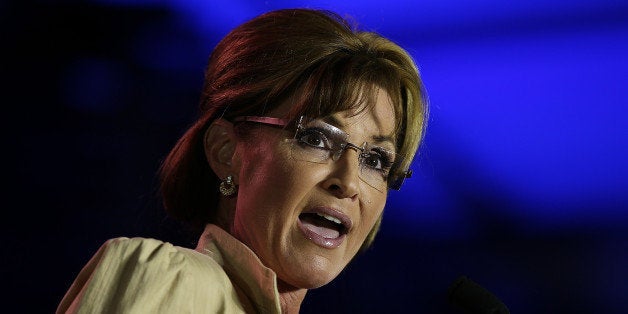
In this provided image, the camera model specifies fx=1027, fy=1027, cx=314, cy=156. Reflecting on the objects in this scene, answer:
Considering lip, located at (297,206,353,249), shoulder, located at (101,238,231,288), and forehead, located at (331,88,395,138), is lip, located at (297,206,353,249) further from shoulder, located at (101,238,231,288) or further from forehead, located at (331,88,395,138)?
shoulder, located at (101,238,231,288)

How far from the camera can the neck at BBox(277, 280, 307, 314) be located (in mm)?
1688

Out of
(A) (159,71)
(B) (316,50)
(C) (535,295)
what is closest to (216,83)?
(B) (316,50)

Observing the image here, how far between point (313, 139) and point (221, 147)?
0.18m

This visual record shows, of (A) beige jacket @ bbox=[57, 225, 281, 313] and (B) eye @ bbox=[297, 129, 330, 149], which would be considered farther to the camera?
(B) eye @ bbox=[297, 129, 330, 149]

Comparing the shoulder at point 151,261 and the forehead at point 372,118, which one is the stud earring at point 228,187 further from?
the shoulder at point 151,261

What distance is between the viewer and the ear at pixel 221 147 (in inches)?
68.4

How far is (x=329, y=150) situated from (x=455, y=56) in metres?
0.58

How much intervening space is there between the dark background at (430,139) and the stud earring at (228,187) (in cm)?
37

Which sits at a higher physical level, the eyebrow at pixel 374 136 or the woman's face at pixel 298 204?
the eyebrow at pixel 374 136

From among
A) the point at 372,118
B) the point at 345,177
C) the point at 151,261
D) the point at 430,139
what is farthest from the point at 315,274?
the point at 430,139

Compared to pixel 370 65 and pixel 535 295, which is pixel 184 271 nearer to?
pixel 370 65

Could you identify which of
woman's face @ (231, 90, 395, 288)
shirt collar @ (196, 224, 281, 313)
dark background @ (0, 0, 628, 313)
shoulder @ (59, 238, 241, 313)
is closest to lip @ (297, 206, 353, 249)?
woman's face @ (231, 90, 395, 288)

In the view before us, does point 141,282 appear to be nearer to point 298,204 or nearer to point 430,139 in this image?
point 298,204

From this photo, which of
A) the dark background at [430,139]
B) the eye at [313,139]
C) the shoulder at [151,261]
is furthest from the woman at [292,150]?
the dark background at [430,139]
